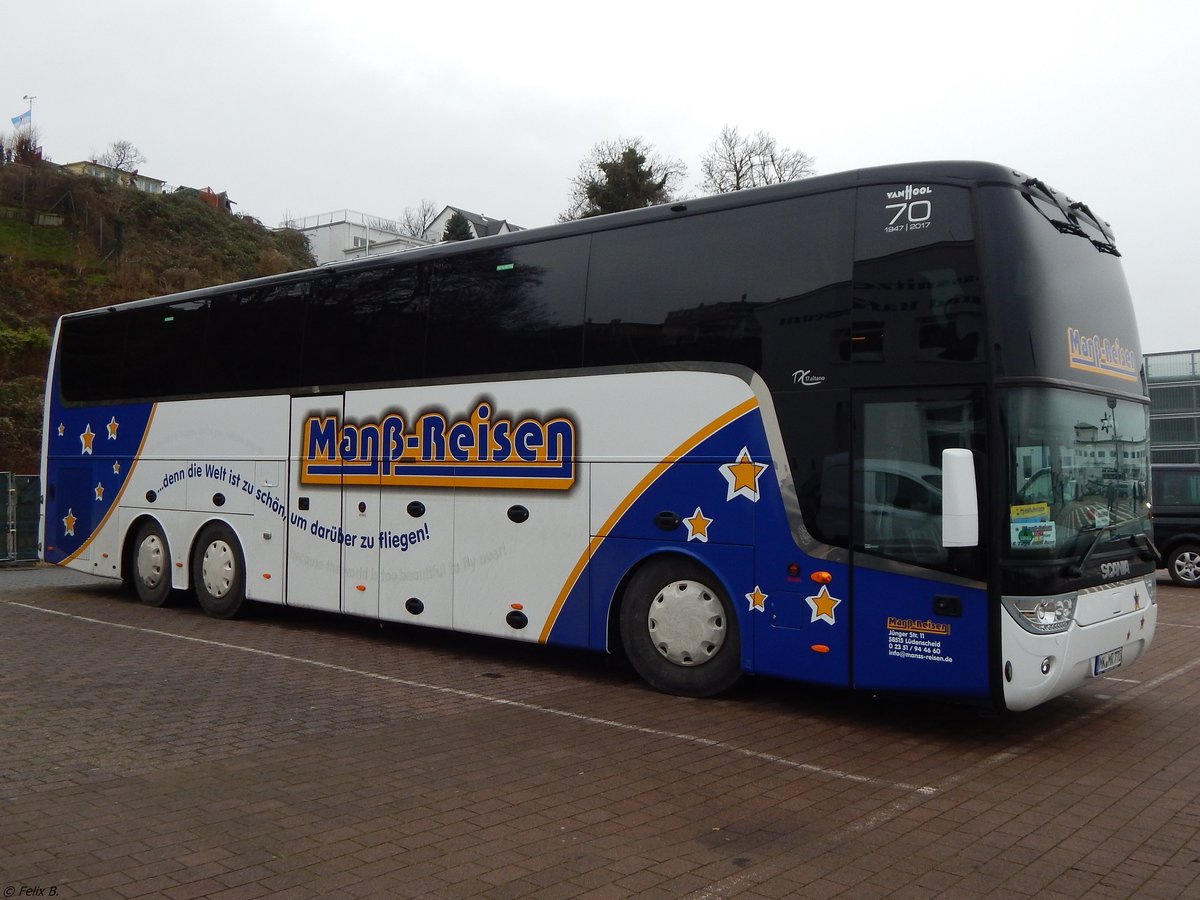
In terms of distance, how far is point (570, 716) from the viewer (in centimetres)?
788

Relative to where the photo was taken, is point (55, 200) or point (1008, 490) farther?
point (55, 200)

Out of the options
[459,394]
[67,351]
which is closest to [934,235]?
[459,394]

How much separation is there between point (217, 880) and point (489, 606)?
537cm

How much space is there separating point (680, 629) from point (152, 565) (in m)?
8.61

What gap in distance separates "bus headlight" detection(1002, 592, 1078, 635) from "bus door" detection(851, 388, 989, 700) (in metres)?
0.18

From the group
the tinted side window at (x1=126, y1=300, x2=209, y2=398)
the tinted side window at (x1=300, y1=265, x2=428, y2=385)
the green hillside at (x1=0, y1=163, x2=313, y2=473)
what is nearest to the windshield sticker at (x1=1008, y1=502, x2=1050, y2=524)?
the tinted side window at (x1=300, y1=265, x2=428, y2=385)

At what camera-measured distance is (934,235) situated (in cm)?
707

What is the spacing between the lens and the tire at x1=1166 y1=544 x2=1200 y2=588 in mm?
17422

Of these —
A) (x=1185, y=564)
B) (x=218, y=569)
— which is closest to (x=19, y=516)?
(x=218, y=569)

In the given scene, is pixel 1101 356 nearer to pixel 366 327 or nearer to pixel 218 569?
pixel 366 327

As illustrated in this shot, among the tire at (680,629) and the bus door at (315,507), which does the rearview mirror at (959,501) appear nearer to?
the tire at (680,629)

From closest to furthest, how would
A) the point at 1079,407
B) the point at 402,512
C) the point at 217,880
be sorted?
the point at 217,880, the point at 1079,407, the point at 402,512

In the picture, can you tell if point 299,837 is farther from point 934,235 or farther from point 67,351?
point 67,351

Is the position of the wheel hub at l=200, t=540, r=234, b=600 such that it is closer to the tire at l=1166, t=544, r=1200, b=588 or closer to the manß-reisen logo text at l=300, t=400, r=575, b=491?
the manß-reisen logo text at l=300, t=400, r=575, b=491
